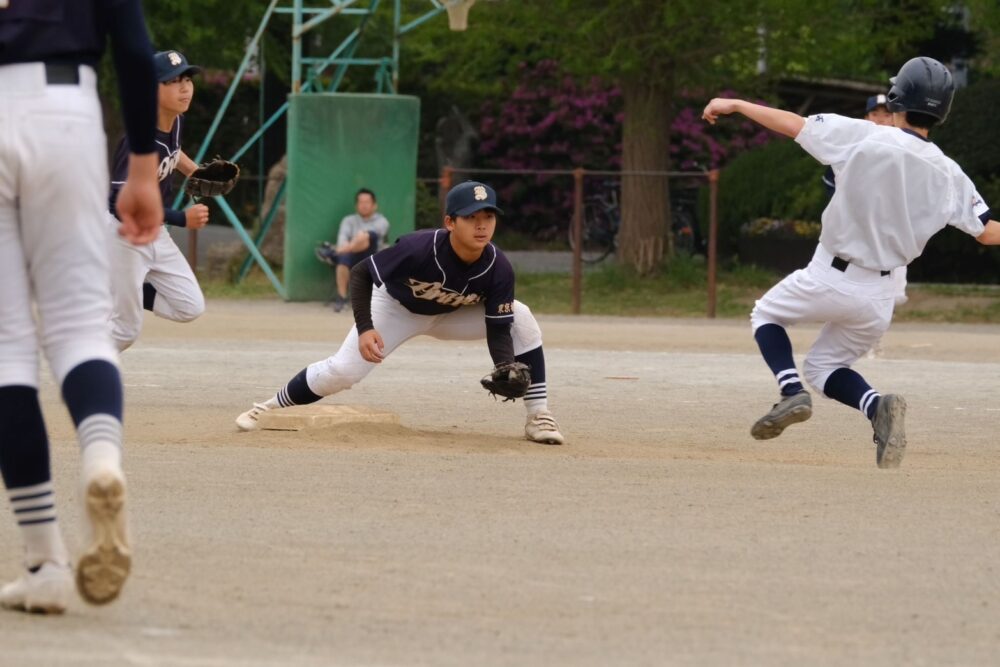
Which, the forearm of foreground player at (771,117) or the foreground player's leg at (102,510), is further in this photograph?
the forearm of foreground player at (771,117)

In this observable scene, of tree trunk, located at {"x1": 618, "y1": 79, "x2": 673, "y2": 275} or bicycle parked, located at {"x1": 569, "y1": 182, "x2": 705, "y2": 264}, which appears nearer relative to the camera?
tree trunk, located at {"x1": 618, "y1": 79, "x2": 673, "y2": 275}

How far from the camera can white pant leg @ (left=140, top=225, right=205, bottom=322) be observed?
9.19 meters

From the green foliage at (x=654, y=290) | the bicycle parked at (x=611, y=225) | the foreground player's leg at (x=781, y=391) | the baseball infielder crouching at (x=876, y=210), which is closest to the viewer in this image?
the baseball infielder crouching at (x=876, y=210)

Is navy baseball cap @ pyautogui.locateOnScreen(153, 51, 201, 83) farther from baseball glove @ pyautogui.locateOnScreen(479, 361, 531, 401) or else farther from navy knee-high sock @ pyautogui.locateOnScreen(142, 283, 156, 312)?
baseball glove @ pyautogui.locateOnScreen(479, 361, 531, 401)

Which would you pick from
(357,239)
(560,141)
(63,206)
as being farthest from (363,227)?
(63,206)

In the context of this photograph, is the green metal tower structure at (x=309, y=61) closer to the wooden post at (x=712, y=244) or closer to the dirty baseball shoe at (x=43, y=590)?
the wooden post at (x=712, y=244)

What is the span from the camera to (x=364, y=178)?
20297 millimetres

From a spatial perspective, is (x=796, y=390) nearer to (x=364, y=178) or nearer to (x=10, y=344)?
(x=10, y=344)

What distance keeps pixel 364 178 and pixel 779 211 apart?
20.5 feet

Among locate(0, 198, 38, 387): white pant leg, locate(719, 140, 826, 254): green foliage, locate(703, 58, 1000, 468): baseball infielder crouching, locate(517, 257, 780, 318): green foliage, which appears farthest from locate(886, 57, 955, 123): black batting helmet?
locate(719, 140, 826, 254): green foliage

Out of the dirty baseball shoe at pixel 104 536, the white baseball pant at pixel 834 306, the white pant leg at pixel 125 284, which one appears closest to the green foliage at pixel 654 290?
the white pant leg at pixel 125 284

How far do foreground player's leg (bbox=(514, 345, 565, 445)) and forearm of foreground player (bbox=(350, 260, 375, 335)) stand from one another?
31.5 inches

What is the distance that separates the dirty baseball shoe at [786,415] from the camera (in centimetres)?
798

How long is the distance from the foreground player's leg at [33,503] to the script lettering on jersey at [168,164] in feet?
15.3
